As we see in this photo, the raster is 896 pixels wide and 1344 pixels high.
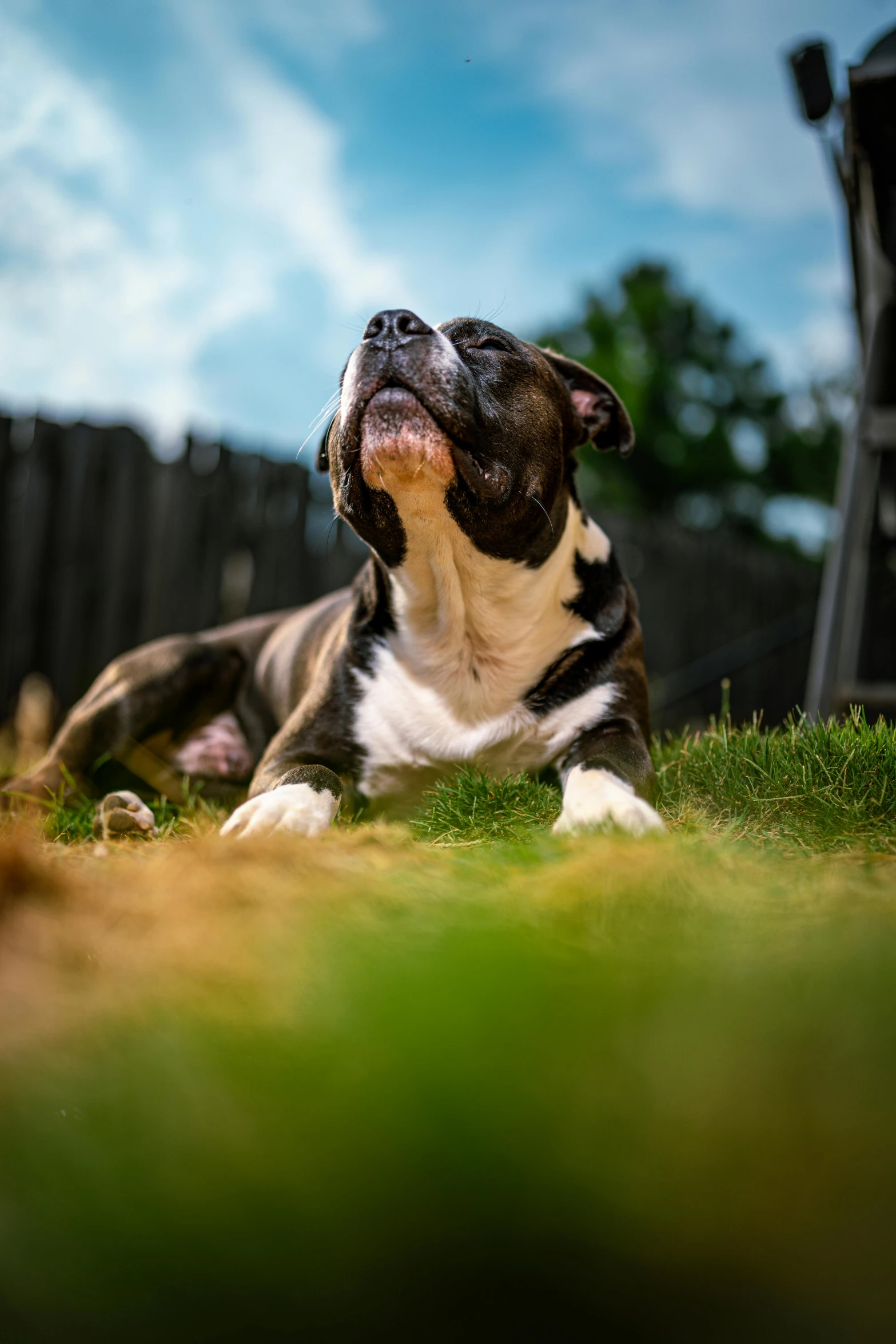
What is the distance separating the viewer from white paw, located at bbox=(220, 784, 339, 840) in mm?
2369

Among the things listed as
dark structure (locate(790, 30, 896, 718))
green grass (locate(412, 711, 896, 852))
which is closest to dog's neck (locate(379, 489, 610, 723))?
green grass (locate(412, 711, 896, 852))

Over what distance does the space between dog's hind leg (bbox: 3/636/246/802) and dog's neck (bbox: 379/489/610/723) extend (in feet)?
4.16

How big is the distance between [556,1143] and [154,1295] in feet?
0.92

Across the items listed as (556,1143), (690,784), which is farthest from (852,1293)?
(690,784)

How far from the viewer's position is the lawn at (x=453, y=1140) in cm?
67

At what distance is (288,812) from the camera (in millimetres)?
2430

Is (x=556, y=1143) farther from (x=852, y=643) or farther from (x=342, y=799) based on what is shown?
(x=852, y=643)

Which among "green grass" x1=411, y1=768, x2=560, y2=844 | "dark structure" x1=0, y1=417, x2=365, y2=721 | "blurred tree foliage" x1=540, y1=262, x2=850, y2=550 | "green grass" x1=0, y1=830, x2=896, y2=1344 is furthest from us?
"blurred tree foliage" x1=540, y1=262, x2=850, y2=550

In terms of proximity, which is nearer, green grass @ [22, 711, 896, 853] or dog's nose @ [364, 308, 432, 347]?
green grass @ [22, 711, 896, 853]

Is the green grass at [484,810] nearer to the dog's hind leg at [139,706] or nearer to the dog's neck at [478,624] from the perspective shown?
the dog's neck at [478,624]

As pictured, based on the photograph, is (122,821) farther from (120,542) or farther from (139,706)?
(120,542)

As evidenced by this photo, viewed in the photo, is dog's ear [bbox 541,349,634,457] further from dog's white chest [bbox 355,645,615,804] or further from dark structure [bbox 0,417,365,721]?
dark structure [bbox 0,417,365,721]

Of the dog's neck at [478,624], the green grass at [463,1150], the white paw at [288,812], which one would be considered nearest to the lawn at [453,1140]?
the green grass at [463,1150]

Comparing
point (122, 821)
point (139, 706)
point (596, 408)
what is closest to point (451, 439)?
point (596, 408)
